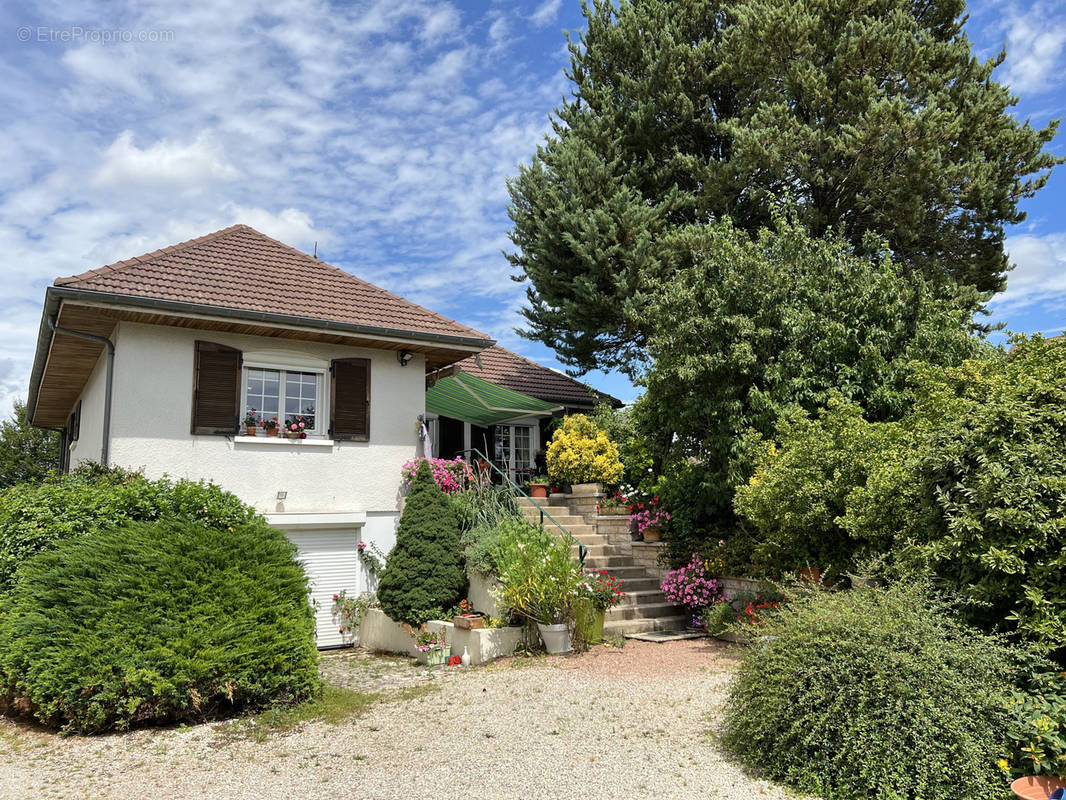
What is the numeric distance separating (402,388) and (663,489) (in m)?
5.69

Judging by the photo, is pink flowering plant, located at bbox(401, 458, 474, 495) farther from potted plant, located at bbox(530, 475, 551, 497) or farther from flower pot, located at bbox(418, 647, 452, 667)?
potted plant, located at bbox(530, 475, 551, 497)

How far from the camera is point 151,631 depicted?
24.3ft

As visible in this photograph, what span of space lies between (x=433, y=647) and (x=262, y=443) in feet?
15.2

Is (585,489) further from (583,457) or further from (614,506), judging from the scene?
(614,506)

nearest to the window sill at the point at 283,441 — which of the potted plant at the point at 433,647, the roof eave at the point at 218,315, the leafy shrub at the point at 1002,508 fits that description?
the roof eave at the point at 218,315

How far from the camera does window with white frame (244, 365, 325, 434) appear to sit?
42.2 ft

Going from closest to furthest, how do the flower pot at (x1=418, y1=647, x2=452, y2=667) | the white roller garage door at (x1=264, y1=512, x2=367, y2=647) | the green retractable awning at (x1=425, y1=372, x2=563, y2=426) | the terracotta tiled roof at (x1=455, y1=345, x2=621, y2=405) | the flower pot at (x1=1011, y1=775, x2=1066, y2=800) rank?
the flower pot at (x1=1011, y1=775, x2=1066, y2=800) → the flower pot at (x1=418, y1=647, x2=452, y2=667) → the white roller garage door at (x1=264, y1=512, x2=367, y2=647) → the green retractable awning at (x1=425, y1=372, x2=563, y2=426) → the terracotta tiled roof at (x1=455, y1=345, x2=621, y2=405)

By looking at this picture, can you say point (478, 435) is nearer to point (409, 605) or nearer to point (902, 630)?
point (409, 605)

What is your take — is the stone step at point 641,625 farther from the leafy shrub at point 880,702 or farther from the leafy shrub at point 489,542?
the leafy shrub at point 880,702

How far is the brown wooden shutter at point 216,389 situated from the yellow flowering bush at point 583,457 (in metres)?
7.54

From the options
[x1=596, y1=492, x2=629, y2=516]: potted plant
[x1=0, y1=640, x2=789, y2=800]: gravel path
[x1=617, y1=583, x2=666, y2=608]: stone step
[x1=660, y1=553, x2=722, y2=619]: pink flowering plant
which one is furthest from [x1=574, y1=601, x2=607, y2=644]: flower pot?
[x1=596, y1=492, x2=629, y2=516]: potted plant

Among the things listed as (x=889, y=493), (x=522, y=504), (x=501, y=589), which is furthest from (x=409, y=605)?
(x=889, y=493)

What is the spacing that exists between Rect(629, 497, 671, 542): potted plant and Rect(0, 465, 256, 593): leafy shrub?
26.3 ft

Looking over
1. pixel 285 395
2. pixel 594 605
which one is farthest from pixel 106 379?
pixel 594 605
